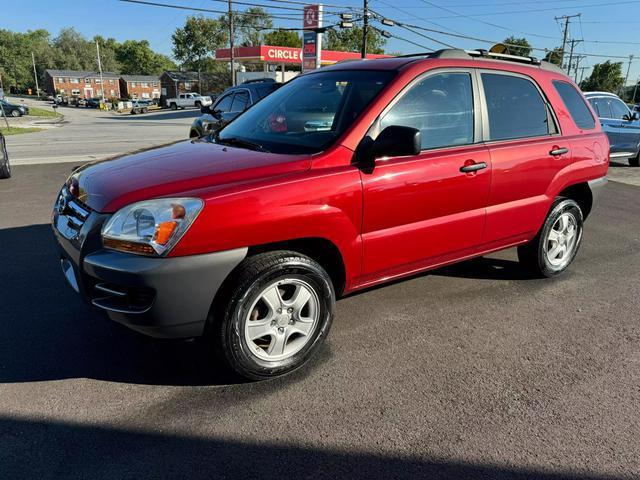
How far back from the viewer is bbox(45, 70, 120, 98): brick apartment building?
103 m

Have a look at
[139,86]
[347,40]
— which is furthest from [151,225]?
[139,86]

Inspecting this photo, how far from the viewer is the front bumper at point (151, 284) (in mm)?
2412

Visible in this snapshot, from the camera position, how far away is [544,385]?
2.91m

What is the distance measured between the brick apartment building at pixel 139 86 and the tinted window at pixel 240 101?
101m

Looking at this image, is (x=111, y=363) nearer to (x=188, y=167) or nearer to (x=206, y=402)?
(x=206, y=402)

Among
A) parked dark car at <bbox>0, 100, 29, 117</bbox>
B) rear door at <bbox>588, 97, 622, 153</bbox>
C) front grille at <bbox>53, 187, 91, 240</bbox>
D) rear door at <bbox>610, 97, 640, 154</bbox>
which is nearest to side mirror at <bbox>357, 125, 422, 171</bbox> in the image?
front grille at <bbox>53, 187, 91, 240</bbox>

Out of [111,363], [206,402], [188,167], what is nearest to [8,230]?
[111,363]

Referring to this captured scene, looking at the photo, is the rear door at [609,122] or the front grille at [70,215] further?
the rear door at [609,122]

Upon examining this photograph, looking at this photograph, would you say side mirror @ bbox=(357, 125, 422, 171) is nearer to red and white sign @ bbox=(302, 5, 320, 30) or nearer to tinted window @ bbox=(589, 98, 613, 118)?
tinted window @ bbox=(589, 98, 613, 118)

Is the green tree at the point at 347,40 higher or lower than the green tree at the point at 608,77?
higher

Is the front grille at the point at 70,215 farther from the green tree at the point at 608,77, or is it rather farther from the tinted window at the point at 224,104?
the green tree at the point at 608,77

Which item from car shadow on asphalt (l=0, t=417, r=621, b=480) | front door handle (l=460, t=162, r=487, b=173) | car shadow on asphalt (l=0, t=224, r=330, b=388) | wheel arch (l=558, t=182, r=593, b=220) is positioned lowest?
car shadow on asphalt (l=0, t=417, r=621, b=480)

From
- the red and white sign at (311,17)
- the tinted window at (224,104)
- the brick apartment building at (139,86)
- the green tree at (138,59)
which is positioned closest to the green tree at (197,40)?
the brick apartment building at (139,86)

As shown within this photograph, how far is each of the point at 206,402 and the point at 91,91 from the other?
12139cm
